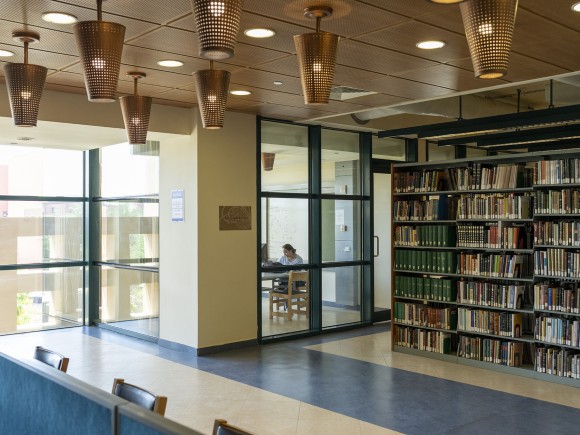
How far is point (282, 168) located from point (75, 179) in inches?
139

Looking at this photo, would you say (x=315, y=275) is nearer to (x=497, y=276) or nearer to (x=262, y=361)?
(x=262, y=361)

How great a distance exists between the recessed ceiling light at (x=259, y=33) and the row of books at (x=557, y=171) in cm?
329

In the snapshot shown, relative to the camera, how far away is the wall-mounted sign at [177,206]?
7809 millimetres

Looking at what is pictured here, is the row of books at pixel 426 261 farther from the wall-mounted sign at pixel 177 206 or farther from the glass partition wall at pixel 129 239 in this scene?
the glass partition wall at pixel 129 239

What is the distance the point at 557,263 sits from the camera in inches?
245

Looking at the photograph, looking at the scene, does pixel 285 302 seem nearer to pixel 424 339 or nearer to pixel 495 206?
pixel 424 339

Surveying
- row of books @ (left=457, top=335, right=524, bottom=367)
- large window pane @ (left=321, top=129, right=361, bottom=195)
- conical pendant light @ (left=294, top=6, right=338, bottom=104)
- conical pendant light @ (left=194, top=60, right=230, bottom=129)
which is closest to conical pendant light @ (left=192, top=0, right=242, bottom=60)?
conical pendant light @ (left=294, top=6, right=338, bottom=104)

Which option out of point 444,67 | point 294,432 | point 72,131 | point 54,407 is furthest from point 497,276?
point 54,407

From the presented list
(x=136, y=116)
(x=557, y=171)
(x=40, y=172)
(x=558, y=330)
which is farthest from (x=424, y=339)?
(x=40, y=172)

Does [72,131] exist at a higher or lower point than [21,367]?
higher

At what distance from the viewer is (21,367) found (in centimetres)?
244

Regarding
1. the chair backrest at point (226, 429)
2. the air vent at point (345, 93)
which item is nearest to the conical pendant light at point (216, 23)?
the chair backrest at point (226, 429)

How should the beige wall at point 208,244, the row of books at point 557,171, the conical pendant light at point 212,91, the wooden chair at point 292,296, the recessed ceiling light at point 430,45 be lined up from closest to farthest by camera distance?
the conical pendant light at point 212,91 → the recessed ceiling light at point 430,45 → the row of books at point 557,171 → the beige wall at point 208,244 → the wooden chair at point 292,296

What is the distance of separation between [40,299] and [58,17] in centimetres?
633
